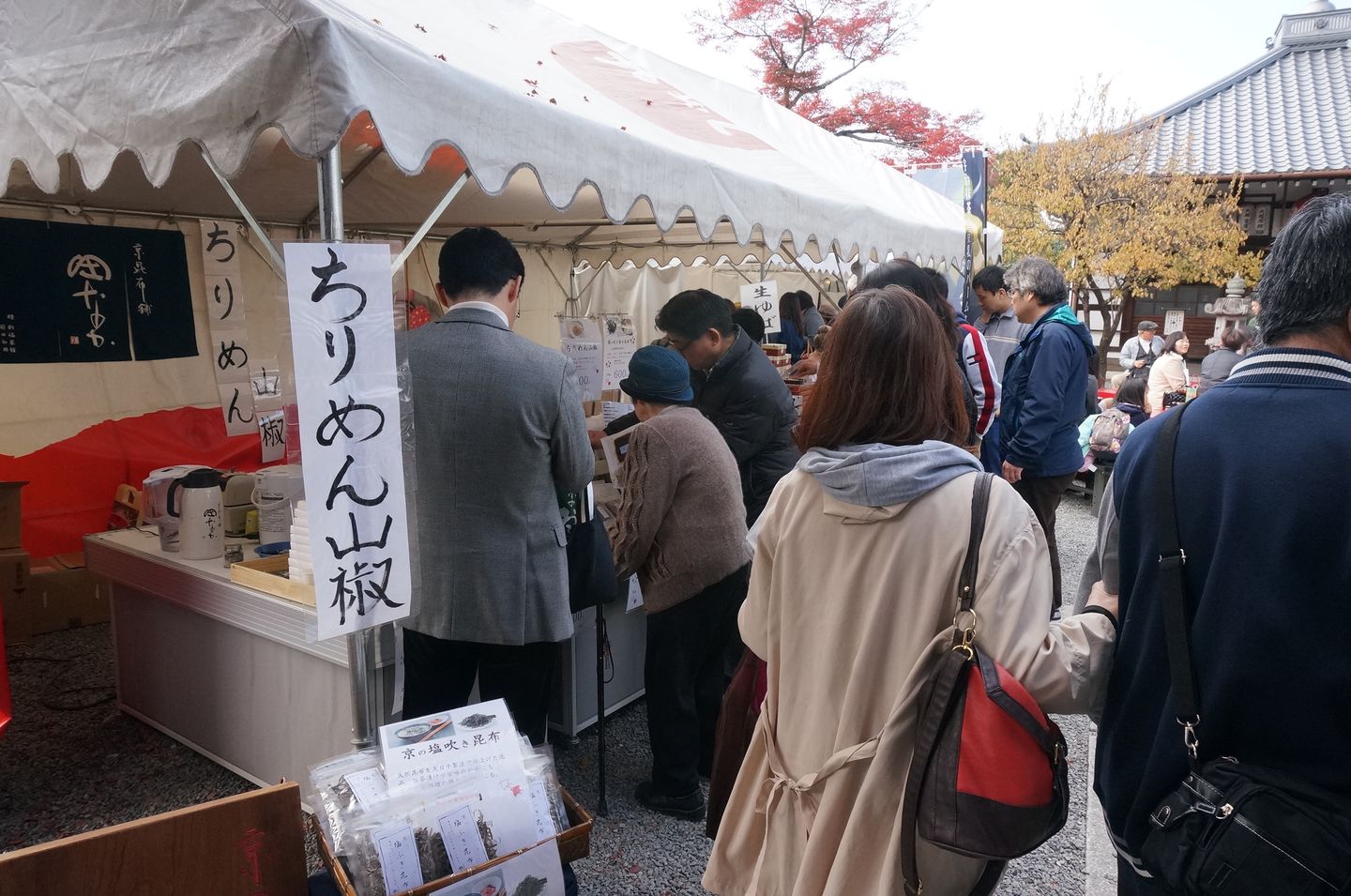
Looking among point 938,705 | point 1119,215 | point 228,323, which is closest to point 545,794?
point 938,705

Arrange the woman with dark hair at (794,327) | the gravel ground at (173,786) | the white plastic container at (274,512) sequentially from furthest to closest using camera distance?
1. the woman with dark hair at (794,327)
2. the white plastic container at (274,512)
3. the gravel ground at (173,786)

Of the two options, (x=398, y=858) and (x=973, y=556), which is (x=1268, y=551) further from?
(x=398, y=858)

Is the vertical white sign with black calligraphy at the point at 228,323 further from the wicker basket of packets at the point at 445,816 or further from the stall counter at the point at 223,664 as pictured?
the wicker basket of packets at the point at 445,816

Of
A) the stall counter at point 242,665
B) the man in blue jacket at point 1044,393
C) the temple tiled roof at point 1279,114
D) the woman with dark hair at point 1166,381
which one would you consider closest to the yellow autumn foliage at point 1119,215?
the temple tiled roof at point 1279,114

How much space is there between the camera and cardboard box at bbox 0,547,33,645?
438cm

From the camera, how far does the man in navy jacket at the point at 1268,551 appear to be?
1.15m

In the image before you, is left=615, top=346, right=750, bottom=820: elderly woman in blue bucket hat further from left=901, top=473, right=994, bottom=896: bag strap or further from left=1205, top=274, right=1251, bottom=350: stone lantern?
left=1205, top=274, right=1251, bottom=350: stone lantern

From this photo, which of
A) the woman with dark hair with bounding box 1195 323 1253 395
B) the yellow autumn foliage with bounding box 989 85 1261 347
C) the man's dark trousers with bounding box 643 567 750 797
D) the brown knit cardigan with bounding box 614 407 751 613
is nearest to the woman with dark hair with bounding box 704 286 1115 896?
the brown knit cardigan with bounding box 614 407 751 613

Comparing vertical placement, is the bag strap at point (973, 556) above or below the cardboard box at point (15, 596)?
above

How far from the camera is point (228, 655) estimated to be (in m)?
3.05

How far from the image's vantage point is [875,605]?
1438 millimetres

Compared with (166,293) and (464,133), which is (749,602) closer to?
(464,133)

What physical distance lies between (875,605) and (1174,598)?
0.45m

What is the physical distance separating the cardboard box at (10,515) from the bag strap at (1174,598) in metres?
5.23
